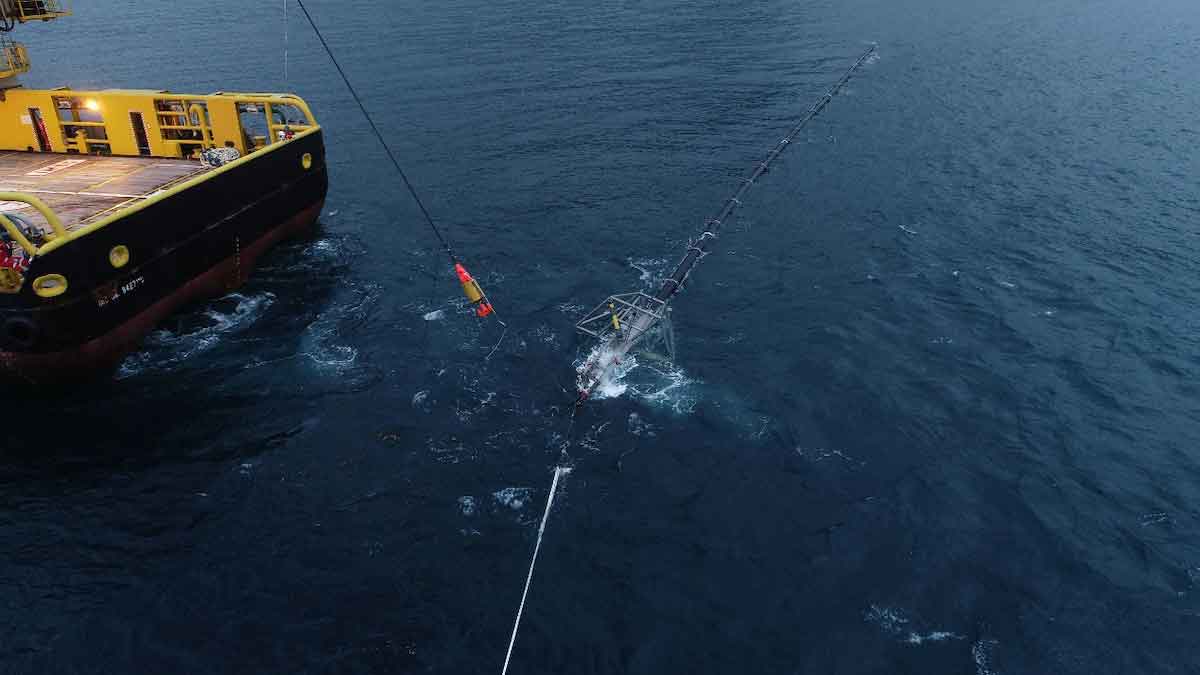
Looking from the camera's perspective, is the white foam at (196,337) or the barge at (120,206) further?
the white foam at (196,337)

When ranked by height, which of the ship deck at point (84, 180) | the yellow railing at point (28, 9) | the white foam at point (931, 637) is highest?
the yellow railing at point (28, 9)

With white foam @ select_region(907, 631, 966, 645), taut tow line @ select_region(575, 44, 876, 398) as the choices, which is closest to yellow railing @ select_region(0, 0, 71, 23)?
taut tow line @ select_region(575, 44, 876, 398)

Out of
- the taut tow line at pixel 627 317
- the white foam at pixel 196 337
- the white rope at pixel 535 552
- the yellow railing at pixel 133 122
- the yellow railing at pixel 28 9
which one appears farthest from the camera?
the yellow railing at pixel 133 122

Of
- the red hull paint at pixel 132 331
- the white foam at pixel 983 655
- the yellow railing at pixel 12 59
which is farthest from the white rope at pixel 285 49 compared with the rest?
the white foam at pixel 983 655

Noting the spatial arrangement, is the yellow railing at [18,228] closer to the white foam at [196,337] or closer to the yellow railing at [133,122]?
the white foam at [196,337]

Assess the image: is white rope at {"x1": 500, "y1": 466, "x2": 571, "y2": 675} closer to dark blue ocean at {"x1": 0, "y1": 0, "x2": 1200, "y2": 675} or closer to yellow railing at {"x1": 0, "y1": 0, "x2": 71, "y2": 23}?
dark blue ocean at {"x1": 0, "y1": 0, "x2": 1200, "y2": 675}

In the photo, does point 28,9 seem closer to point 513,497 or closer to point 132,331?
point 132,331

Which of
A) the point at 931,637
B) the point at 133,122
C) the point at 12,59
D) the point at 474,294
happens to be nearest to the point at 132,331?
the point at 474,294

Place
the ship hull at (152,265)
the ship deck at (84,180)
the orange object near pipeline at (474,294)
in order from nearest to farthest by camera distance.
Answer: the ship hull at (152,265) → the ship deck at (84,180) → the orange object near pipeline at (474,294)
